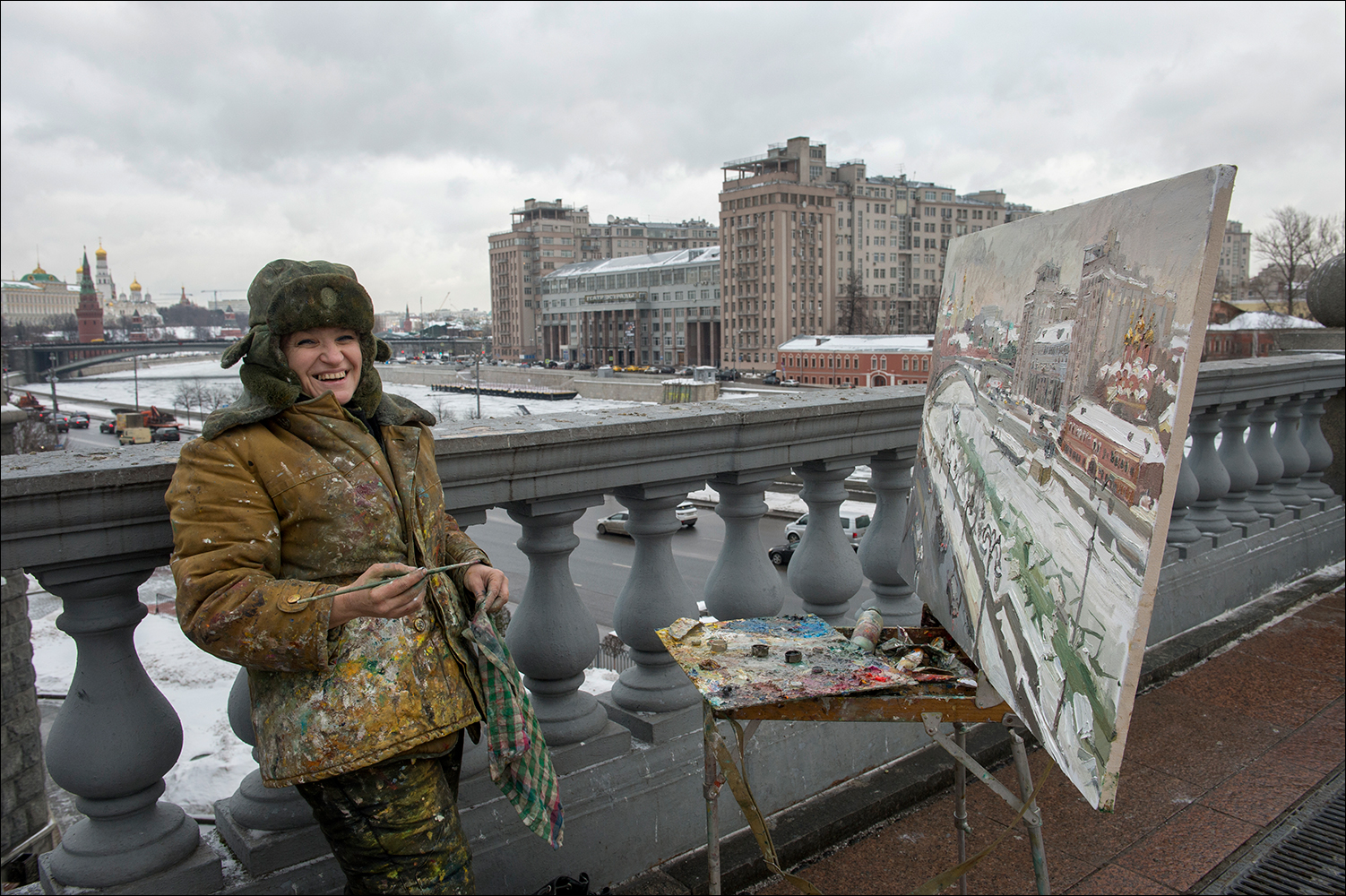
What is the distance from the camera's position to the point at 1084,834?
320 cm

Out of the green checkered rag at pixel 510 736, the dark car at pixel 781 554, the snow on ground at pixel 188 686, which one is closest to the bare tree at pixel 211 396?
the snow on ground at pixel 188 686

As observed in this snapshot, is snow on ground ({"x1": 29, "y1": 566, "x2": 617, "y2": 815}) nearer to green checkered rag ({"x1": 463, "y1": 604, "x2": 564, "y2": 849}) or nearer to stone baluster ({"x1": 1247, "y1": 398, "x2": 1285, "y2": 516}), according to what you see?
green checkered rag ({"x1": 463, "y1": 604, "x2": 564, "y2": 849})

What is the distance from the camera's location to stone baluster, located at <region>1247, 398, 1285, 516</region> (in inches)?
229

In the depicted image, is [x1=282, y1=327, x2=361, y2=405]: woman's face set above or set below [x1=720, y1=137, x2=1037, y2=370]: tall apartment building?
below

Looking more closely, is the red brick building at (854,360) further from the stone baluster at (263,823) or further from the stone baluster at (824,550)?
the stone baluster at (263,823)

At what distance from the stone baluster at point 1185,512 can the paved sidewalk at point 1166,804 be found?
830 mm

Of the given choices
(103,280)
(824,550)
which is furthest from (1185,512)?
(103,280)

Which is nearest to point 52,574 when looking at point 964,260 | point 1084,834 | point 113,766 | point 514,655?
point 113,766

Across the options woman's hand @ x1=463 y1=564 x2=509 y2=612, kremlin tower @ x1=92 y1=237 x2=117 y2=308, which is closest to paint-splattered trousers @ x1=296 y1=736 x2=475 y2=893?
woman's hand @ x1=463 y1=564 x2=509 y2=612

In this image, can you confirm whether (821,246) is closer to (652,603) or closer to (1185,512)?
(1185,512)

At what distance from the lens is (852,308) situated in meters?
102

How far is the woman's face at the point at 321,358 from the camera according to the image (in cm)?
192

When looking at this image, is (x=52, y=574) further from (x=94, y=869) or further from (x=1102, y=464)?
(x=1102, y=464)

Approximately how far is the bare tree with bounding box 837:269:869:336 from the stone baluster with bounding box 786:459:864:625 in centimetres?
10044
